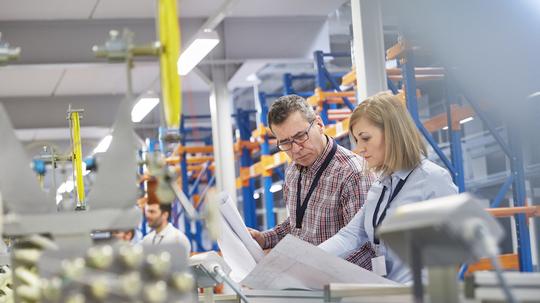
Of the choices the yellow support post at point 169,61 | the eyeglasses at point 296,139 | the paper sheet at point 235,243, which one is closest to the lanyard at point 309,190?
the eyeglasses at point 296,139

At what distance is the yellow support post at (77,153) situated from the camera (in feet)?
10.4

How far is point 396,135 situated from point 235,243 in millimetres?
815

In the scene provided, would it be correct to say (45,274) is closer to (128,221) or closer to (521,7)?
(128,221)

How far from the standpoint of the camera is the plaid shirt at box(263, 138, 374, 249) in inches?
143

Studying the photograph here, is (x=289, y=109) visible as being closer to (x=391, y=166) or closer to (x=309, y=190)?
(x=309, y=190)

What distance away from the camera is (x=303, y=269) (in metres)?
2.58

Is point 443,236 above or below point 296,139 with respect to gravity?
below

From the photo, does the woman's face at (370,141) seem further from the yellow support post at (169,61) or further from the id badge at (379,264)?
the yellow support post at (169,61)

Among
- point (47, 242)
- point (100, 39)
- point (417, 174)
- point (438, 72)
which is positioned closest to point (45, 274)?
point (47, 242)

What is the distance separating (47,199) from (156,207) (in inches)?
177

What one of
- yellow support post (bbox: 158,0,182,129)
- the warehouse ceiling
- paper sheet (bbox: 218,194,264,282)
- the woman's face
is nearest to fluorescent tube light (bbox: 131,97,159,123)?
the warehouse ceiling

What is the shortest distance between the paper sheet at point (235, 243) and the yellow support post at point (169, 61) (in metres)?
1.56

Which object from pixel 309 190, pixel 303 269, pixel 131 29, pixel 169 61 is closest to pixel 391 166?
pixel 303 269

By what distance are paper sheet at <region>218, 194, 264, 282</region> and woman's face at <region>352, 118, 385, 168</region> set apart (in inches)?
23.1
